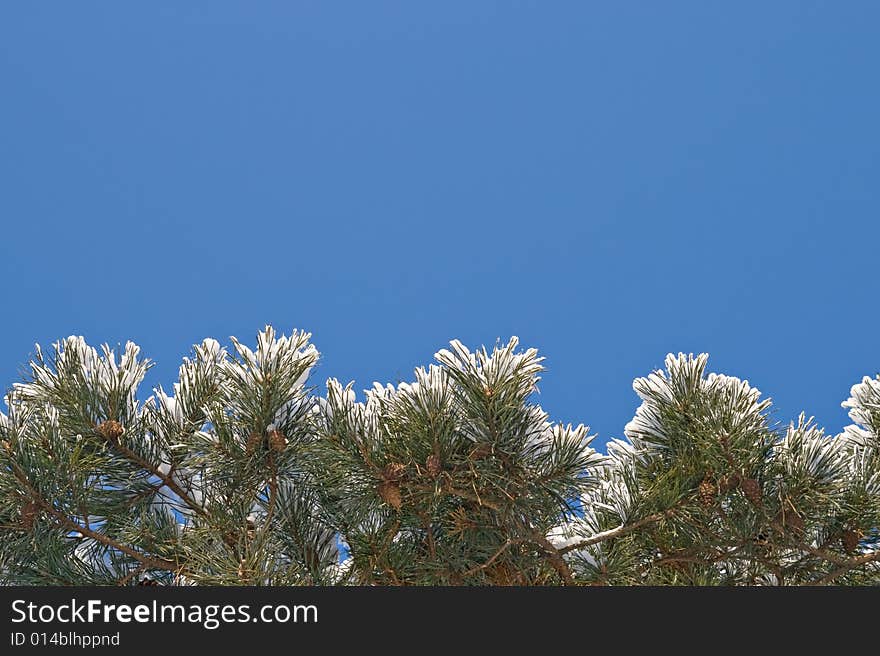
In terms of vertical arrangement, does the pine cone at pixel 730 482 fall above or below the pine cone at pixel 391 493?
below

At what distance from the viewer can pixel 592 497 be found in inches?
60.7

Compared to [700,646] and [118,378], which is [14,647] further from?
[700,646]

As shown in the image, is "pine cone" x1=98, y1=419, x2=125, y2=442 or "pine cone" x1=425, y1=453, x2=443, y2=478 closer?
"pine cone" x1=425, y1=453, x2=443, y2=478

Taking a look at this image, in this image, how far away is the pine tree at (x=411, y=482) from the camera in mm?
1280

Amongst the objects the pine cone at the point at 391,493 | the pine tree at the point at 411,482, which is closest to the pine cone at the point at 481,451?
the pine tree at the point at 411,482

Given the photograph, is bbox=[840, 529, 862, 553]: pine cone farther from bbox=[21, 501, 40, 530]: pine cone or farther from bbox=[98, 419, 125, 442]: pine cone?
bbox=[21, 501, 40, 530]: pine cone

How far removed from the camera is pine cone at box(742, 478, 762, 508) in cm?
131

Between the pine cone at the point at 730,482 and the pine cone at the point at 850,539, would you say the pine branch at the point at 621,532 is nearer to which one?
the pine cone at the point at 730,482

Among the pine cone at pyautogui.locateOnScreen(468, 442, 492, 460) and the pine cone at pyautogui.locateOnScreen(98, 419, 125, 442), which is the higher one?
the pine cone at pyautogui.locateOnScreen(98, 419, 125, 442)

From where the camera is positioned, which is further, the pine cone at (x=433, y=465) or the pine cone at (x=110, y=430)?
the pine cone at (x=110, y=430)

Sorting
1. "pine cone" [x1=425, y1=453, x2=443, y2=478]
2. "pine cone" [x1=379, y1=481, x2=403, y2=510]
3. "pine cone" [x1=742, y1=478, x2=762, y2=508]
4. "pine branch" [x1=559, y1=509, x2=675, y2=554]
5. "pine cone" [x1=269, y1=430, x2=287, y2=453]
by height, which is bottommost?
"pine branch" [x1=559, y1=509, x2=675, y2=554]

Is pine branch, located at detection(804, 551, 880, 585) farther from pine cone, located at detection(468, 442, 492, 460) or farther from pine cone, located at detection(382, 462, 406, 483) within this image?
pine cone, located at detection(382, 462, 406, 483)

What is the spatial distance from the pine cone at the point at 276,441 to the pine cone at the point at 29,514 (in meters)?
0.38

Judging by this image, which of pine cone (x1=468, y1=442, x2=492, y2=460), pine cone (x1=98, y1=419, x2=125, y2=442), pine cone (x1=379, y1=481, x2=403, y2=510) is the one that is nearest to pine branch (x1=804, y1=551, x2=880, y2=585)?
pine cone (x1=468, y1=442, x2=492, y2=460)
